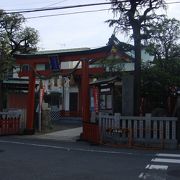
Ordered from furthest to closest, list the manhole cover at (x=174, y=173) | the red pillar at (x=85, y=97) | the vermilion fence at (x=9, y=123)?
the vermilion fence at (x=9, y=123) → the red pillar at (x=85, y=97) → the manhole cover at (x=174, y=173)

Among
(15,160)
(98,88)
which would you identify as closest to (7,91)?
(98,88)

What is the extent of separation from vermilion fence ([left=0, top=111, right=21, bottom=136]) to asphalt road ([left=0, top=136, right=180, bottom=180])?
6042mm

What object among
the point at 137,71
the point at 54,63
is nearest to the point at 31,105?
the point at 54,63

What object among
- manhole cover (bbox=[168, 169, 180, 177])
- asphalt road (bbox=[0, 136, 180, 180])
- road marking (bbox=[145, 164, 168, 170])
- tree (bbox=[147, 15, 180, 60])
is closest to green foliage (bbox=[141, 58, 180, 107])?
tree (bbox=[147, 15, 180, 60])

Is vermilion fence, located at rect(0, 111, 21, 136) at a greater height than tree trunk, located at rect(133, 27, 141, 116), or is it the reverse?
tree trunk, located at rect(133, 27, 141, 116)

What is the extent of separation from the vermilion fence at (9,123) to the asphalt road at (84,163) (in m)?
6.04

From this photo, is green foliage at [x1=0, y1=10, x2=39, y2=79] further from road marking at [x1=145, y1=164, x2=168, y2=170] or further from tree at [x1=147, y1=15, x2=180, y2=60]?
road marking at [x1=145, y1=164, x2=168, y2=170]

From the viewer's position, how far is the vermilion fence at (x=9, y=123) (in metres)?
23.3

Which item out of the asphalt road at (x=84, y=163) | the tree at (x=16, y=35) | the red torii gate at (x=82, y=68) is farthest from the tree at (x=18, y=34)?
the asphalt road at (x=84, y=163)

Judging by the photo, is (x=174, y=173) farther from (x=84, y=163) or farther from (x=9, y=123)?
(x=9, y=123)

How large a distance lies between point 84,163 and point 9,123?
459 inches

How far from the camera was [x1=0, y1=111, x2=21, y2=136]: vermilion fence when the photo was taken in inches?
918

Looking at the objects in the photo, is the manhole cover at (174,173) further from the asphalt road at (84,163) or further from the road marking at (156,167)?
the road marking at (156,167)

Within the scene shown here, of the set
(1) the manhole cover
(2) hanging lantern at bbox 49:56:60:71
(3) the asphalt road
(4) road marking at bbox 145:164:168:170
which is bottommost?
(1) the manhole cover
